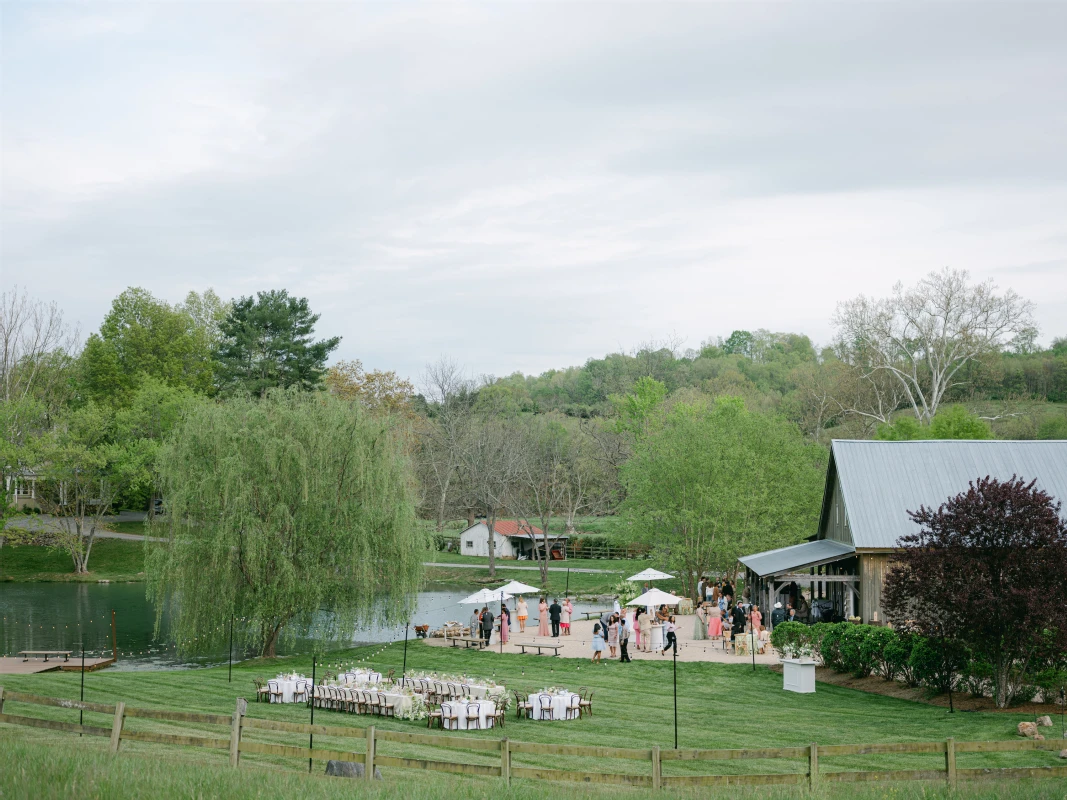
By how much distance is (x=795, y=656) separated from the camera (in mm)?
24594

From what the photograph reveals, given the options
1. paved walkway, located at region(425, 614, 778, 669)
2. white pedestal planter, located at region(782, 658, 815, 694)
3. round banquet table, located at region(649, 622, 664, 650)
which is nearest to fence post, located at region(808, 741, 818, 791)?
white pedestal planter, located at region(782, 658, 815, 694)

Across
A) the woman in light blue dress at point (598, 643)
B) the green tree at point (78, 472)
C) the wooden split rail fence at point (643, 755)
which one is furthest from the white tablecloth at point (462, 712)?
the green tree at point (78, 472)

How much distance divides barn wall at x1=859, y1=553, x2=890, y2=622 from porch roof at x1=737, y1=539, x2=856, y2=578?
50 cm

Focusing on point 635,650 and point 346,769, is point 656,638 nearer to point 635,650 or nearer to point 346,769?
point 635,650

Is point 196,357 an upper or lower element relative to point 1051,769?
upper

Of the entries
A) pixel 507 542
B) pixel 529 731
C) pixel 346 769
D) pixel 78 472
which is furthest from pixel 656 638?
pixel 78 472

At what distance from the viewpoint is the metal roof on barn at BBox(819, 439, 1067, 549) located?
29.0 m

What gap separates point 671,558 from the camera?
42125 mm

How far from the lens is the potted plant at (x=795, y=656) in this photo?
22359 mm

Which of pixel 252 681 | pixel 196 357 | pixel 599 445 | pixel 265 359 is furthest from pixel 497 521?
pixel 252 681

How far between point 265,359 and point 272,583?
1499 inches

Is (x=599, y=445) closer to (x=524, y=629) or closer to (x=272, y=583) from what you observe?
(x=524, y=629)

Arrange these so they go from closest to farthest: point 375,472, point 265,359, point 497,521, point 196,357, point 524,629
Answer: point 375,472
point 524,629
point 265,359
point 497,521
point 196,357

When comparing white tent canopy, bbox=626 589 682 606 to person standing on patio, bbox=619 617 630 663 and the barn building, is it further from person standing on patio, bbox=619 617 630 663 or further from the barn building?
the barn building
